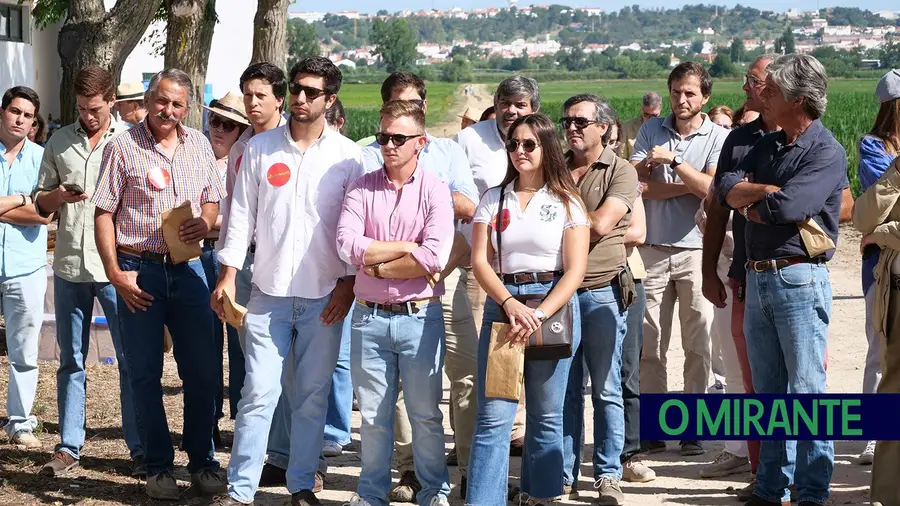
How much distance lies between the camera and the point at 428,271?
213 inches

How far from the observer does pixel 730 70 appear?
4870 inches

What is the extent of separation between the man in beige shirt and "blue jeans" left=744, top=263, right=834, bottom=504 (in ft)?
10.8

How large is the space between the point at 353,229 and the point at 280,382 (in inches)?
34.3

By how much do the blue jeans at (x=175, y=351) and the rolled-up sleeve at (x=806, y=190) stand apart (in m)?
2.89

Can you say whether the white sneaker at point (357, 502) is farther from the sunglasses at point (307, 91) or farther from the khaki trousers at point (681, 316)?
the khaki trousers at point (681, 316)

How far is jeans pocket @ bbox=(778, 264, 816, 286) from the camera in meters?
5.40

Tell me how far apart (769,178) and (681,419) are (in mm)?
1226

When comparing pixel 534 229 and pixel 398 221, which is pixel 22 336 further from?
pixel 534 229

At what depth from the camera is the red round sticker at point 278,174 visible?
220 inches

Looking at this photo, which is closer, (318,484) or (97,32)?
(318,484)

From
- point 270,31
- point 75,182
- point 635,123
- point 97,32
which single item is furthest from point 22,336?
point 270,31

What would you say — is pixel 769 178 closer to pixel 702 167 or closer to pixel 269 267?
pixel 702 167

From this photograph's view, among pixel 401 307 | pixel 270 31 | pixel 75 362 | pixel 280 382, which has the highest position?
pixel 270 31

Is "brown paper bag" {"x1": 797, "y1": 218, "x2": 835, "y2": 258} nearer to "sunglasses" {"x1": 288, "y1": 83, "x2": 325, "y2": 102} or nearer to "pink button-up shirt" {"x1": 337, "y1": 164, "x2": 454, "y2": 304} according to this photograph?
"pink button-up shirt" {"x1": 337, "y1": 164, "x2": 454, "y2": 304}
